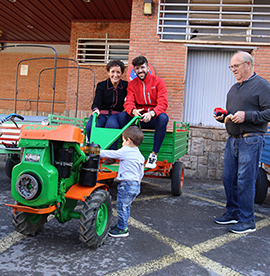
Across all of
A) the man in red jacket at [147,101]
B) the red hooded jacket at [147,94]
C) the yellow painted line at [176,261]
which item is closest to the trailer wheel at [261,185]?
the man in red jacket at [147,101]

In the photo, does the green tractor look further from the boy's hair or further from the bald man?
the bald man

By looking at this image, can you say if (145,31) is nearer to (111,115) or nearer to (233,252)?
(111,115)

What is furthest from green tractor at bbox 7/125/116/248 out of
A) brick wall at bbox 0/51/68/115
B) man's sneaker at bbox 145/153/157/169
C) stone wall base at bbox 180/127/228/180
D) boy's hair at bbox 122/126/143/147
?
brick wall at bbox 0/51/68/115

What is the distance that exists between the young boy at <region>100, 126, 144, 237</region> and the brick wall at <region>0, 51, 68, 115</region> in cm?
1121

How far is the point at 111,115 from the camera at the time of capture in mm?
4215

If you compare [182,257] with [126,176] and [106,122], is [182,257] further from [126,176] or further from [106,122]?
[106,122]

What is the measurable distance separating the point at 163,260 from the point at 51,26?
11.2m

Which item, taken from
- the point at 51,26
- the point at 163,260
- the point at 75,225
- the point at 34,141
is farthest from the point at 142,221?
the point at 51,26

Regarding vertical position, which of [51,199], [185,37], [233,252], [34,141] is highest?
[185,37]

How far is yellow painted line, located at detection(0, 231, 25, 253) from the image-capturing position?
7.42 feet

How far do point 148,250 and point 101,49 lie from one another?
9.02 meters

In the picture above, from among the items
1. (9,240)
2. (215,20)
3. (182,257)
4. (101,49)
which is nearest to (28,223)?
(9,240)

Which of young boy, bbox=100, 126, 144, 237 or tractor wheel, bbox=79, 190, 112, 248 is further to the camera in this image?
young boy, bbox=100, 126, 144, 237

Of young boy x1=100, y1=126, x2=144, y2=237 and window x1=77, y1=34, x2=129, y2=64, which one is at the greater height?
window x1=77, y1=34, x2=129, y2=64
